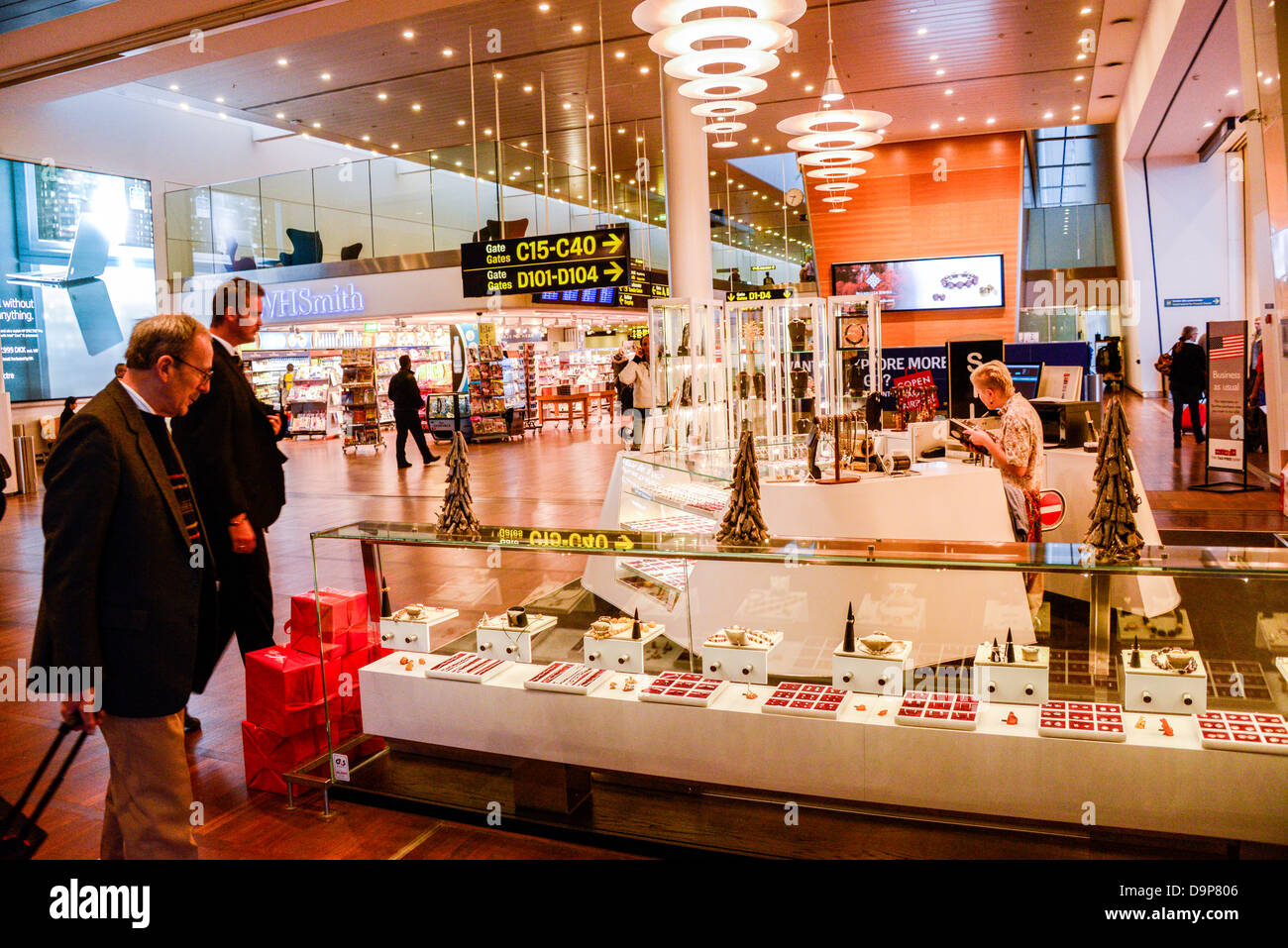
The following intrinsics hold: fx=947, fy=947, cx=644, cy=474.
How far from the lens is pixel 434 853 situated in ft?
9.78

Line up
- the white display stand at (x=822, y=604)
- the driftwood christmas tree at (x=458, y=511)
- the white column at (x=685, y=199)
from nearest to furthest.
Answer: the white display stand at (x=822, y=604) → the driftwood christmas tree at (x=458, y=511) → the white column at (x=685, y=199)

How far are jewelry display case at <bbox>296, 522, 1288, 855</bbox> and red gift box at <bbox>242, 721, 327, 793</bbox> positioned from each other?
12 cm

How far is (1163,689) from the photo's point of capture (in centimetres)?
261

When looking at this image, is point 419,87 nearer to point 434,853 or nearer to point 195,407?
point 195,407

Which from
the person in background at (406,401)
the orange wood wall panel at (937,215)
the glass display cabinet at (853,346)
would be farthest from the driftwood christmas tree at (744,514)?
the orange wood wall panel at (937,215)

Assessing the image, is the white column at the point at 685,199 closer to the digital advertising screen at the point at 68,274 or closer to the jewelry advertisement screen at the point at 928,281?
the jewelry advertisement screen at the point at 928,281

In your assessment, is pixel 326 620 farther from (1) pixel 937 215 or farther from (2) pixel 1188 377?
(1) pixel 937 215

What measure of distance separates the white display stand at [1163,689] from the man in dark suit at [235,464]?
3083 millimetres

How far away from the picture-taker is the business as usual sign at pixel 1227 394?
9.15 meters

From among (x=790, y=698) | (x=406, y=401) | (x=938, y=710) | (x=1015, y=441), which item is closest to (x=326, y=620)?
(x=790, y=698)

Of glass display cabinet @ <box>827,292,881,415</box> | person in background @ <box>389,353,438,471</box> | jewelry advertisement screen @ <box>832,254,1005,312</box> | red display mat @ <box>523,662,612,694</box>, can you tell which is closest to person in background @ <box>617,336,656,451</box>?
person in background @ <box>389,353,438,471</box>

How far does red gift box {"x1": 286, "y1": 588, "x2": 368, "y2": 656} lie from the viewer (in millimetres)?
3598

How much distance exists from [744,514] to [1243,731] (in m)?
1.51

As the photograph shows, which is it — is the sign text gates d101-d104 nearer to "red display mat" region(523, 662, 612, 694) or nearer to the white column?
the white column
